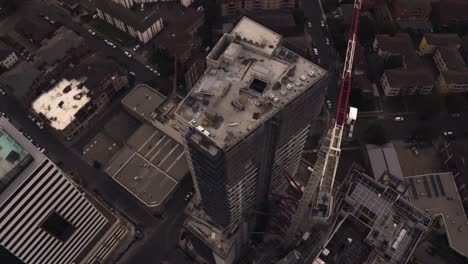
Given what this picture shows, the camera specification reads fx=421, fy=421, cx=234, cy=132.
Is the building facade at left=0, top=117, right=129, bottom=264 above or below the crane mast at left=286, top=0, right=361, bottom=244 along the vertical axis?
below

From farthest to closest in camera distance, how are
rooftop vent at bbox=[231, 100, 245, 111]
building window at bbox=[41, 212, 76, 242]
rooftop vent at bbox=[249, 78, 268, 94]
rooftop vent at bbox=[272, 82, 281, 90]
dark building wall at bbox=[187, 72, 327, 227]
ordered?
building window at bbox=[41, 212, 76, 242], rooftop vent at bbox=[249, 78, 268, 94], rooftop vent at bbox=[272, 82, 281, 90], rooftop vent at bbox=[231, 100, 245, 111], dark building wall at bbox=[187, 72, 327, 227]

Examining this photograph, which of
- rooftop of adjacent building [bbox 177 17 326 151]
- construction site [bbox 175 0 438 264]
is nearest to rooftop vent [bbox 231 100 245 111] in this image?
rooftop of adjacent building [bbox 177 17 326 151]

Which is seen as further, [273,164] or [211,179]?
[273,164]

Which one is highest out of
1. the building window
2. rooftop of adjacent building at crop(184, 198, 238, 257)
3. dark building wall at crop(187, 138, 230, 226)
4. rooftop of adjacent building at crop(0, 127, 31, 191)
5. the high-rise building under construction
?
the high-rise building under construction

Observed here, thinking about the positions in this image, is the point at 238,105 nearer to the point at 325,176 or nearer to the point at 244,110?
the point at 244,110

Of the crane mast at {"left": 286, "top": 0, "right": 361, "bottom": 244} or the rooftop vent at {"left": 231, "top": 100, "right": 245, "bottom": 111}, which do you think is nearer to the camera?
the rooftop vent at {"left": 231, "top": 100, "right": 245, "bottom": 111}

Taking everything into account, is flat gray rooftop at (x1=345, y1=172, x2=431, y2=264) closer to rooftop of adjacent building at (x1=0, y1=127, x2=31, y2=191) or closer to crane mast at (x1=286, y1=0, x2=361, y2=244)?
crane mast at (x1=286, y1=0, x2=361, y2=244)

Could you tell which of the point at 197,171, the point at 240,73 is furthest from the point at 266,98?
the point at 197,171

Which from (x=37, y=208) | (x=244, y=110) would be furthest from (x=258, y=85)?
(x=37, y=208)
